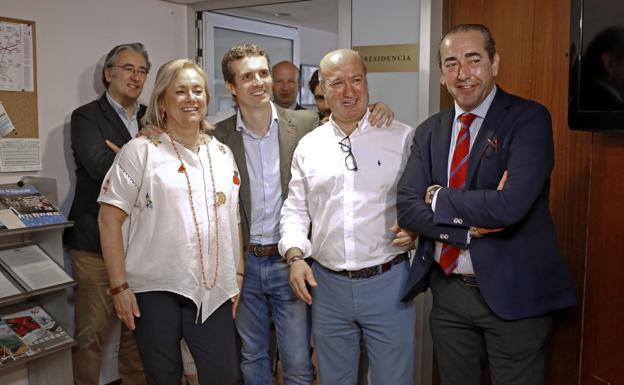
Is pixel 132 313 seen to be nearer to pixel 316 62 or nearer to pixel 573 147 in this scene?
pixel 573 147

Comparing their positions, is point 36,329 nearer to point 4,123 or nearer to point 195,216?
point 4,123

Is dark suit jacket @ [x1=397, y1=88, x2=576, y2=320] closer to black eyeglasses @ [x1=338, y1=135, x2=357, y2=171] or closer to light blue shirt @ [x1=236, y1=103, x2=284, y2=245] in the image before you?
black eyeglasses @ [x1=338, y1=135, x2=357, y2=171]

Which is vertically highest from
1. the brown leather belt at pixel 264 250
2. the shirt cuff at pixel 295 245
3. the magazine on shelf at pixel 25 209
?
the magazine on shelf at pixel 25 209

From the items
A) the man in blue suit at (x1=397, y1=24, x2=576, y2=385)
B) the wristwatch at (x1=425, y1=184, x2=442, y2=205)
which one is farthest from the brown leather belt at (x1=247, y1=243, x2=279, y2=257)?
the wristwatch at (x1=425, y1=184, x2=442, y2=205)

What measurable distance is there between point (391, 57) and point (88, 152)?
1496 millimetres

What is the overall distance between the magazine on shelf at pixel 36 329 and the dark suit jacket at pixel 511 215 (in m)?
1.87

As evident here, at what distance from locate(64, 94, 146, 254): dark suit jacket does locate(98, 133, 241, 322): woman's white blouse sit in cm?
71

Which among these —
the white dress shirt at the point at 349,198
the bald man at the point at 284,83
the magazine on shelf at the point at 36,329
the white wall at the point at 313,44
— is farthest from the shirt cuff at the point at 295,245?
the white wall at the point at 313,44

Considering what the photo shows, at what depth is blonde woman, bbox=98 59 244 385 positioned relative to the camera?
1.99 meters

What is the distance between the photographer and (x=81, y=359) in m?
2.85

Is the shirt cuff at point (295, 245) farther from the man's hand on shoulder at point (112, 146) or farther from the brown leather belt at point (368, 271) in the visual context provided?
the man's hand on shoulder at point (112, 146)

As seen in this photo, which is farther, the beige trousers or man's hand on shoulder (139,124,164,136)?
the beige trousers

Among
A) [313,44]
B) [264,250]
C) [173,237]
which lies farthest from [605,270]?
[313,44]

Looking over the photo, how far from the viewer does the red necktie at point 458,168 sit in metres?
1.82
